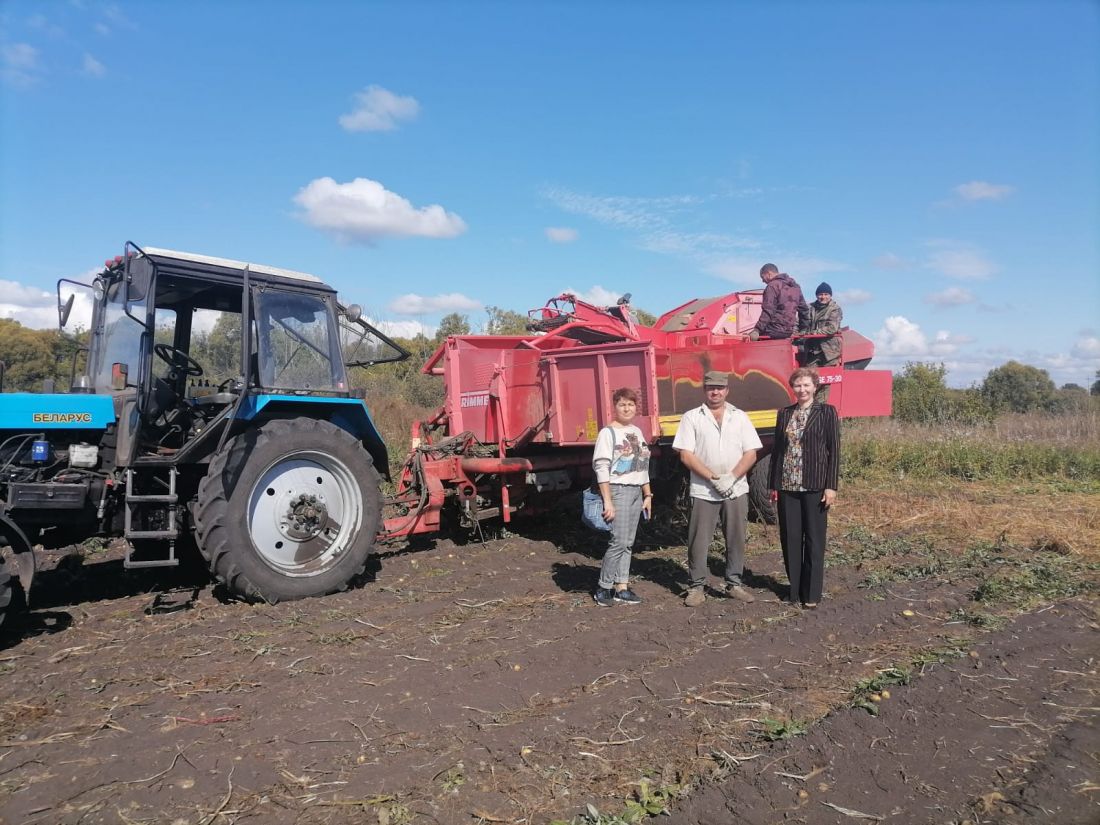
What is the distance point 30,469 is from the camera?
467 centimetres

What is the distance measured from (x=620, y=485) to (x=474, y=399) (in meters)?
2.67

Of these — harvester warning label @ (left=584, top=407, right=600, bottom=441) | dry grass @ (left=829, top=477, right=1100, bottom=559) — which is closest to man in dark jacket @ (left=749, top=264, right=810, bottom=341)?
dry grass @ (left=829, top=477, right=1100, bottom=559)

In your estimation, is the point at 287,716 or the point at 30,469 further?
the point at 30,469

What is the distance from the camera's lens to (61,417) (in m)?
4.84

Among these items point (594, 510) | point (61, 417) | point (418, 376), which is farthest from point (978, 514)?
point (418, 376)

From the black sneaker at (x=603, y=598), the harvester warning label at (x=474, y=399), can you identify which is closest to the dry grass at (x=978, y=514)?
the black sneaker at (x=603, y=598)

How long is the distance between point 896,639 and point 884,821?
2009mm

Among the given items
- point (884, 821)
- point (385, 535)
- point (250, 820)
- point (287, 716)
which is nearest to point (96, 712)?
point (287, 716)

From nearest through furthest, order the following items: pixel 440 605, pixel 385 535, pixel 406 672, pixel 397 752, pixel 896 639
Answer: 1. pixel 397 752
2. pixel 406 672
3. pixel 896 639
4. pixel 440 605
5. pixel 385 535

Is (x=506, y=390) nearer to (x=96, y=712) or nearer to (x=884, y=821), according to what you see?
(x=96, y=712)

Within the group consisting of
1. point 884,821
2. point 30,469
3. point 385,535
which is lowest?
point 884,821

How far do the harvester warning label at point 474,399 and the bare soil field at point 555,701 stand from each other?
1936 millimetres

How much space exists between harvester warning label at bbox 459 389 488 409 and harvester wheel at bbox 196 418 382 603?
1.90m

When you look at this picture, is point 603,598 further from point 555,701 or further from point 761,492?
point 761,492
